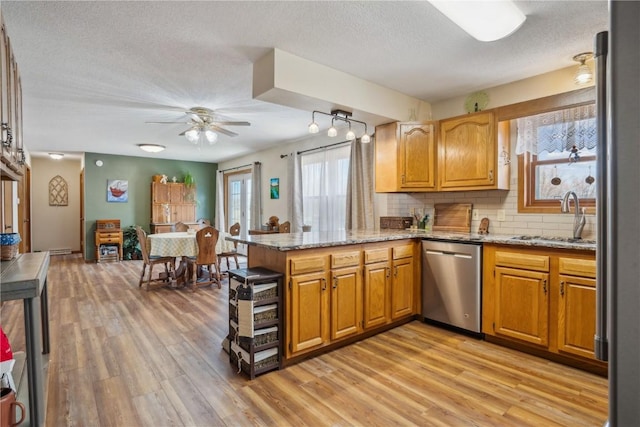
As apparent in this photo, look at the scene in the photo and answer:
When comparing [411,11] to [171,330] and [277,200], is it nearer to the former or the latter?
[171,330]

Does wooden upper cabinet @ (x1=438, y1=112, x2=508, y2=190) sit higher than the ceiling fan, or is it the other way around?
the ceiling fan

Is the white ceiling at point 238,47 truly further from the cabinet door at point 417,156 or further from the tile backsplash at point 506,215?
the tile backsplash at point 506,215

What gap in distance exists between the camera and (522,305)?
8.88ft

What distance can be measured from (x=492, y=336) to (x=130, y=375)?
9.37 ft

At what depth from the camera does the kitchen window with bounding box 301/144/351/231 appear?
17.2 feet

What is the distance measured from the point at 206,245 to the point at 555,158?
4.25 meters

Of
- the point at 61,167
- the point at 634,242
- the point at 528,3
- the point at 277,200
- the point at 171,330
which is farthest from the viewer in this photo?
the point at 61,167

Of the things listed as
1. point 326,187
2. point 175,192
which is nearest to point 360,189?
point 326,187

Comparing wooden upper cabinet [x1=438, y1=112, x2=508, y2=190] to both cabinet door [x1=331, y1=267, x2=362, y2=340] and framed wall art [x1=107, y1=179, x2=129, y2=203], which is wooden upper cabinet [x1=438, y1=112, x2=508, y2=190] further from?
framed wall art [x1=107, y1=179, x2=129, y2=203]

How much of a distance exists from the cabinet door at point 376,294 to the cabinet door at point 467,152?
118 centimetres

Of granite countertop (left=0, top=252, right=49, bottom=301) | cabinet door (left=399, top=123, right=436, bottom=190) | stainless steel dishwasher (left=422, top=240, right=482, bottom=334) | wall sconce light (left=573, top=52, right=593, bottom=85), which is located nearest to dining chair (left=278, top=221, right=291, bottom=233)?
cabinet door (left=399, top=123, right=436, bottom=190)

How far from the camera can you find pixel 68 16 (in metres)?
2.18

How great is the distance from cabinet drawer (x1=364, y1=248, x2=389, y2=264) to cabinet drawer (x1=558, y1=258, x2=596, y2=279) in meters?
1.31

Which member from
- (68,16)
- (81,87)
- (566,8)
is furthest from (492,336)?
(81,87)
